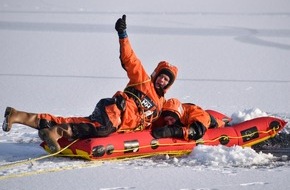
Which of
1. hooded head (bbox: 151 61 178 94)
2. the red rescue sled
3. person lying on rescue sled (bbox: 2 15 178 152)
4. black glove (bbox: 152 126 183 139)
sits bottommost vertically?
the red rescue sled

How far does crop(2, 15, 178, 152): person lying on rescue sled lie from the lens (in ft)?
18.7

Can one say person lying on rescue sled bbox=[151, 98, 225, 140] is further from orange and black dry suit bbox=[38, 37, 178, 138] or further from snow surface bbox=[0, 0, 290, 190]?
snow surface bbox=[0, 0, 290, 190]

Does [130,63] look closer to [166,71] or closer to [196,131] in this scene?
[166,71]

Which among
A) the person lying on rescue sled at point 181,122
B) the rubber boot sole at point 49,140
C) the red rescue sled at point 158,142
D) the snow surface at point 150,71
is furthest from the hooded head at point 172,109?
the rubber boot sole at point 49,140

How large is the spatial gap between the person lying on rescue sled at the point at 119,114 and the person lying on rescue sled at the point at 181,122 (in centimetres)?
11

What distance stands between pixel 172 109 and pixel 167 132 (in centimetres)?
30

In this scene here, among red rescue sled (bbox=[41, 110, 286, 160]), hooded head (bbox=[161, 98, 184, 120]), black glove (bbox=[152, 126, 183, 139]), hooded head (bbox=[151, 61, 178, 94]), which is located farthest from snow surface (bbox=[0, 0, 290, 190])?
hooded head (bbox=[151, 61, 178, 94])

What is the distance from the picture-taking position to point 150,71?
10609 mm

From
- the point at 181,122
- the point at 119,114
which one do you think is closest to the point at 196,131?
the point at 181,122

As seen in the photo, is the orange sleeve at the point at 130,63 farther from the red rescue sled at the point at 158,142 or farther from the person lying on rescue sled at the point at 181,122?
the red rescue sled at the point at 158,142

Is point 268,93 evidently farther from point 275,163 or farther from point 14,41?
point 14,41

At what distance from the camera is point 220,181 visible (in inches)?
200

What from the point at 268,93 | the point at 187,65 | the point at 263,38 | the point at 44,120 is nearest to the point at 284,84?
the point at 268,93

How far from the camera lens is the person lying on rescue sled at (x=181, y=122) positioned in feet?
20.2
